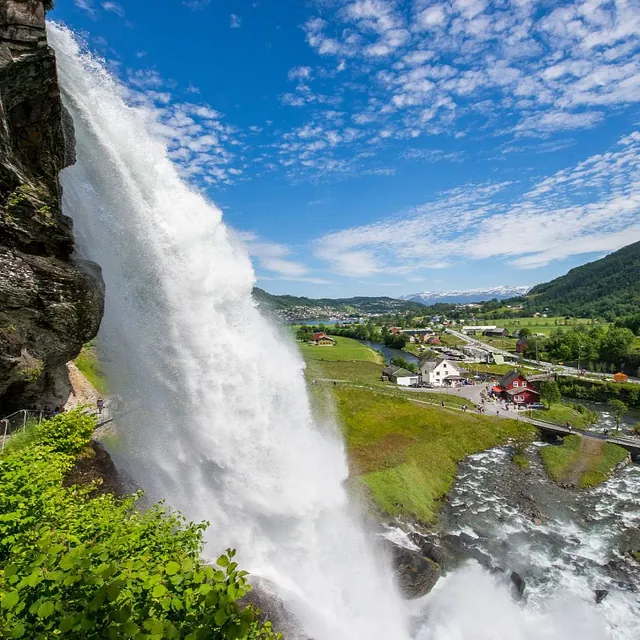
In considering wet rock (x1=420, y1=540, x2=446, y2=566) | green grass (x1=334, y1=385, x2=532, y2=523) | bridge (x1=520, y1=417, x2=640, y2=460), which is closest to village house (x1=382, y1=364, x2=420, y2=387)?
green grass (x1=334, y1=385, x2=532, y2=523)

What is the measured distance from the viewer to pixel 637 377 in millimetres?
74188

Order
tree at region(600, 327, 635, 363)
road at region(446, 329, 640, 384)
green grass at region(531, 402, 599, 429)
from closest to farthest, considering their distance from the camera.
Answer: green grass at region(531, 402, 599, 429), road at region(446, 329, 640, 384), tree at region(600, 327, 635, 363)

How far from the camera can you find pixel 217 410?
706 inches

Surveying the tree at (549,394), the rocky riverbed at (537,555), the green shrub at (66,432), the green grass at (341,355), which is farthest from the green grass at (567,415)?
the green grass at (341,355)

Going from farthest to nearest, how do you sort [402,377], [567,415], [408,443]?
[402,377] → [567,415] → [408,443]

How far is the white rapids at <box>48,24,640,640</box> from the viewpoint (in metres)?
17.0

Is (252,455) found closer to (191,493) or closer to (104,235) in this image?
(191,493)

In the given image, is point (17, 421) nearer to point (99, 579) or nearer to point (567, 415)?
point (99, 579)

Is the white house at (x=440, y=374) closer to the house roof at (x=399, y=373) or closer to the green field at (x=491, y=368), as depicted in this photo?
the house roof at (x=399, y=373)

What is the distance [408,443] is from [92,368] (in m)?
27.5

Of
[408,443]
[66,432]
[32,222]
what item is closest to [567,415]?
[408,443]

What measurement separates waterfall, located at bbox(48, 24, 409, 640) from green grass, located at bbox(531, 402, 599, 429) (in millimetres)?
39918

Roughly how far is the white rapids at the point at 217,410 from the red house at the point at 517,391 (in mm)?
44040

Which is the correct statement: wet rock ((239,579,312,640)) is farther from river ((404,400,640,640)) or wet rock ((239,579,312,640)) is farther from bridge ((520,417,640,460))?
bridge ((520,417,640,460))
